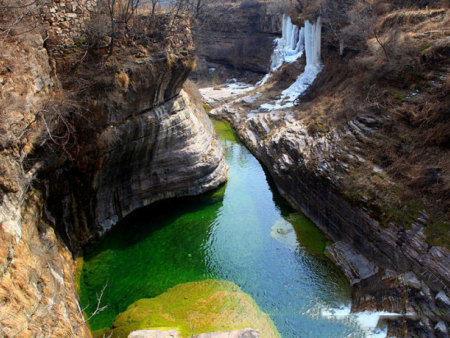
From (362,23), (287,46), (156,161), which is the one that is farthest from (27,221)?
(287,46)

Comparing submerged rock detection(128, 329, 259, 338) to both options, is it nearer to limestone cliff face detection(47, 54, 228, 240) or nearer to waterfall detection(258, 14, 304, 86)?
limestone cliff face detection(47, 54, 228, 240)

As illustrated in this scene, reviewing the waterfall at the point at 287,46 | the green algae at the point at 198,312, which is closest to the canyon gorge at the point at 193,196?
the green algae at the point at 198,312

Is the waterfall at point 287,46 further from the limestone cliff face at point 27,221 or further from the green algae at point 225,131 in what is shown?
the limestone cliff face at point 27,221

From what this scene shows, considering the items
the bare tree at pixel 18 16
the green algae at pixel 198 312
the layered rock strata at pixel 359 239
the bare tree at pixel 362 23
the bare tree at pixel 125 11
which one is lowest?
the green algae at pixel 198 312

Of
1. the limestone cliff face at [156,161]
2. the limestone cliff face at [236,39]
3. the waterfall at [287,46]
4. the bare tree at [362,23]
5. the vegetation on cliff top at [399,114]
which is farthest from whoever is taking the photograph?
the limestone cliff face at [236,39]

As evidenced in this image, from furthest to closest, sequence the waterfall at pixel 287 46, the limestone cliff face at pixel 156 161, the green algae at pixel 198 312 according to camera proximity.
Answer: the waterfall at pixel 287 46 < the limestone cliff face at pixel 156 161 < the green algae at pixel 198 312

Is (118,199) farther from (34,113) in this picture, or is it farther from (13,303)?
(13,303)
